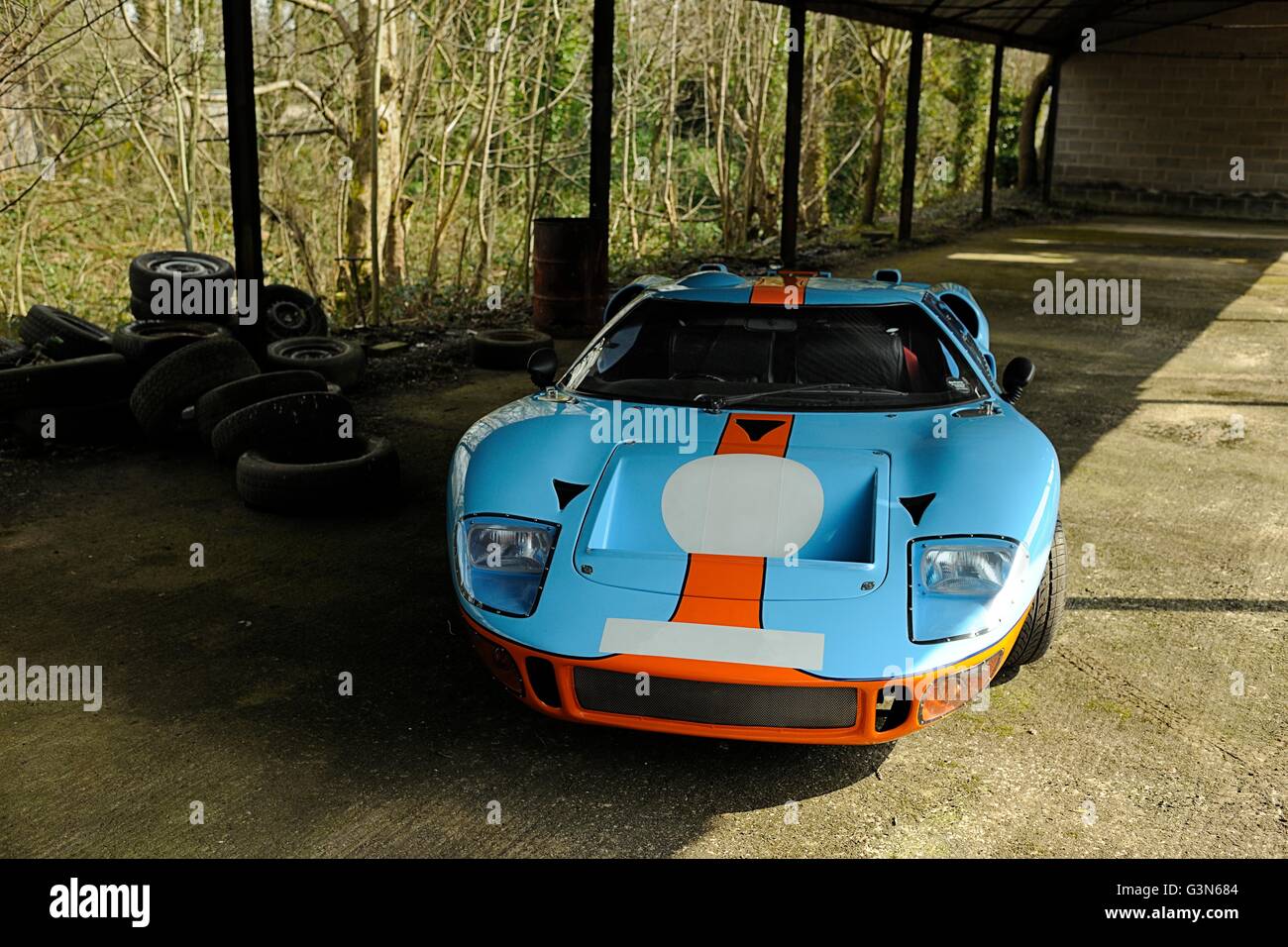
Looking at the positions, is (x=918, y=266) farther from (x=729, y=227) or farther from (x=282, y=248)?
(x=282, y=248)

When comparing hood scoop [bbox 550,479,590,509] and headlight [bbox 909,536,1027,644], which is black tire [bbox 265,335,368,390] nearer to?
hood scoop [bbox 550,479,590,509]

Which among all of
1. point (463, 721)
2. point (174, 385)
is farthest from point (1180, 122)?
point (463, 721)

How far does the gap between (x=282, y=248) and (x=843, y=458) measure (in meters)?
15.6

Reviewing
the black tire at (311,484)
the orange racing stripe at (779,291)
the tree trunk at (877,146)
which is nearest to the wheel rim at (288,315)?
the black tire at (311,484)

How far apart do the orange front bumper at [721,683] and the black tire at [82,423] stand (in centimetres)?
413

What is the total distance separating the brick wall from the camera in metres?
21.6

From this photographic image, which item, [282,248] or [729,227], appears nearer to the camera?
[282,248]

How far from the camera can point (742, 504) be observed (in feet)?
10.5

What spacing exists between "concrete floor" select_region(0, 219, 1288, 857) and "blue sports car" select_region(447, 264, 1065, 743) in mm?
256

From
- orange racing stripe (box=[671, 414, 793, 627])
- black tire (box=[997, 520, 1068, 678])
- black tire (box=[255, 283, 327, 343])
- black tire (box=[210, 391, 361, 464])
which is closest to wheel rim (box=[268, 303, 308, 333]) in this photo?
black tire (box=[255, 283, 327, 343])

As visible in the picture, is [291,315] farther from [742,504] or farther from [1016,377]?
[742,504]
